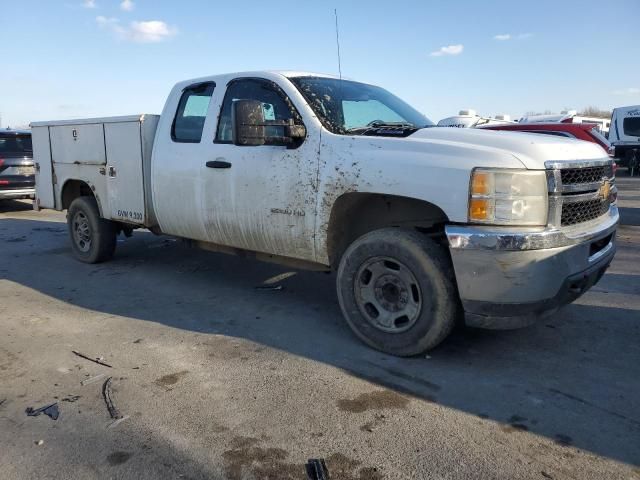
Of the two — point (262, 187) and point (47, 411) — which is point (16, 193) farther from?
point (47, 411)

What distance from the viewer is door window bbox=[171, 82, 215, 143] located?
502 cm

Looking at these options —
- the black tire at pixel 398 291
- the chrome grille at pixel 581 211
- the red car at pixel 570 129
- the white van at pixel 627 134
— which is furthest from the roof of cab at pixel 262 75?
the white van at pixel 627 134

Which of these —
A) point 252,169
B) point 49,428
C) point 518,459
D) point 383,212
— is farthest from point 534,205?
point 49,428

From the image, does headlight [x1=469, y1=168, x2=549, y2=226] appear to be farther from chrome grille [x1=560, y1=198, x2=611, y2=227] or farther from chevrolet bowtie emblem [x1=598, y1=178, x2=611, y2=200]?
chevrolet bowtie emblem [x1=598, y1=178, x2=611, y2=200]

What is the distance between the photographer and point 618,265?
6.42 metres

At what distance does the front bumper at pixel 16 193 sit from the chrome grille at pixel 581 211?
11.4m

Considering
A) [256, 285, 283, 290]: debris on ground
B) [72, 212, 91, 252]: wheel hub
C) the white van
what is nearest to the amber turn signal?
[256, 285, 283, 290]: debris on ground

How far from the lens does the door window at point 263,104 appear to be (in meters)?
4.30

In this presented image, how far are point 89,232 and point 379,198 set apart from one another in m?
4.29

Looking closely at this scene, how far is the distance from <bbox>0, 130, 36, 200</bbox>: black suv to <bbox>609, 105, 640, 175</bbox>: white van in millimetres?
19554

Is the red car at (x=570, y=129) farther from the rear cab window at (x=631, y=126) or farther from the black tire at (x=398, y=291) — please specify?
the rear cab window at (x=631, y=126)

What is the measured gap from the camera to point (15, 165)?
1163 centimetres

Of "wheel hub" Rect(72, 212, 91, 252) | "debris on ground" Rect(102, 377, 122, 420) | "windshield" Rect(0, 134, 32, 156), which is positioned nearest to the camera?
"debris on ground" Rect(102, 377, 122, 420)

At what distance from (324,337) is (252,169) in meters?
1.49
